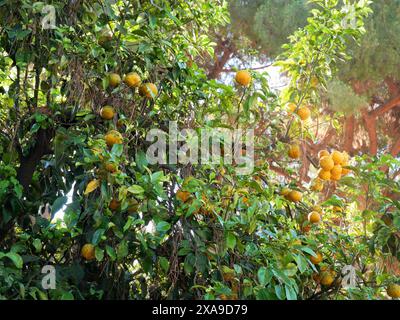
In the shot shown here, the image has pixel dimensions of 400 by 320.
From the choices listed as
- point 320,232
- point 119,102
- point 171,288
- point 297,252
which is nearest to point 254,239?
point 297,252

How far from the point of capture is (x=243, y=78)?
1.78 metres

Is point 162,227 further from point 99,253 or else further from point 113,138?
point 113,138

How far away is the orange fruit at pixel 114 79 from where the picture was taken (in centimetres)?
177

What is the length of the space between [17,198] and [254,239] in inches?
27.6

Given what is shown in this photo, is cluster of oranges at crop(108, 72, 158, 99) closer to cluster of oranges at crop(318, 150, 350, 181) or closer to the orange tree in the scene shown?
the orange tree

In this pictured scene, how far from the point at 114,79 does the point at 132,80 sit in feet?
0.17

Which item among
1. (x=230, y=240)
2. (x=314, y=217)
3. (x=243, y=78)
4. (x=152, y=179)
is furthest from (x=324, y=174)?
(x=152, y=179)

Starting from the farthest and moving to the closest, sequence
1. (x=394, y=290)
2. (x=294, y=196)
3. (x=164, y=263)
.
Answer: (x=294, y=196) < (x=394, y=290) < (x=164, y=263)

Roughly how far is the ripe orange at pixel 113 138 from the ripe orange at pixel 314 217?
62 cm

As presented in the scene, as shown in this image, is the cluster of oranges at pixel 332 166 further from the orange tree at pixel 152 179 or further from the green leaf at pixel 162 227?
the green leaf at pixel 162 227

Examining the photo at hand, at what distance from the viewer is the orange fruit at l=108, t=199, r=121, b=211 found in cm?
157

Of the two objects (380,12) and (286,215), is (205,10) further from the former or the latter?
(380,12)

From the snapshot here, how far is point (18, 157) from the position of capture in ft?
6.45

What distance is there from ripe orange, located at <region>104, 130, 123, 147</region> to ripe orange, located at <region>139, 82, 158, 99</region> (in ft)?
0.61
